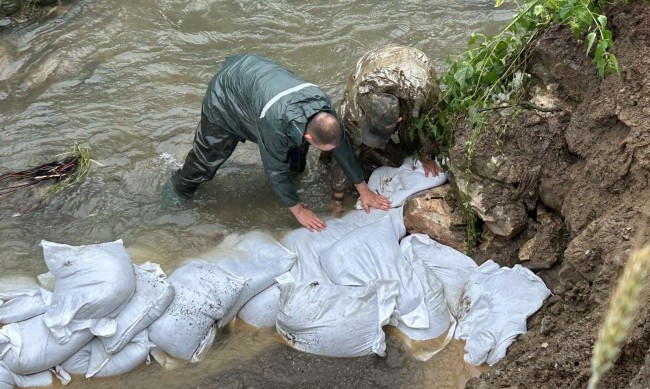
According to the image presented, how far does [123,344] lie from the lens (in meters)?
3.02

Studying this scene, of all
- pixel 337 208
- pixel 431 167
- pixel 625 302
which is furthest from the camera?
pixel 337 208

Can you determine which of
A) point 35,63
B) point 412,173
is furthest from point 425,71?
point 35,63

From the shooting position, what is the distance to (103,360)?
119 inches

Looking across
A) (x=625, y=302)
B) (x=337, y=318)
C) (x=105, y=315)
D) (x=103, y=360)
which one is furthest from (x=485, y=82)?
(x=625, y=302)

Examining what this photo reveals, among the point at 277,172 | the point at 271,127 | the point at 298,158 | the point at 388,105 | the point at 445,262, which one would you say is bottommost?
the point at 445,262

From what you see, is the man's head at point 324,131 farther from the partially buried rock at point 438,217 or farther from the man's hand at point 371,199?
the partially buried rock at point 438,217

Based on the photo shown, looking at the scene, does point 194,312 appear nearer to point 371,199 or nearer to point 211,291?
point 211,291

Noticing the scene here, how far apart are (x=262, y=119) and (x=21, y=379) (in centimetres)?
171

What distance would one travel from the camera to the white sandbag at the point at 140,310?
118 inches

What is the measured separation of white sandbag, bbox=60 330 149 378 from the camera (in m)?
3.02

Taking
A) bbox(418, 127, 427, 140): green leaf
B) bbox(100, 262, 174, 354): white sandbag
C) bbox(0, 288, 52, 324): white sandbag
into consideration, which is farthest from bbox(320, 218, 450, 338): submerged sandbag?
bbox(0, 288, 52, 324): white sandbag

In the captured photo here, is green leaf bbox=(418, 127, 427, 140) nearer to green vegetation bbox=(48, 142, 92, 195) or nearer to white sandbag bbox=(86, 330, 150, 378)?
white sandbag bbox=(86, 330, 150, 378)

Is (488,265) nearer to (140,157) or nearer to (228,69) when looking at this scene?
(228,69)

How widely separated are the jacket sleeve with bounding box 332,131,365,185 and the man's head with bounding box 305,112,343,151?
9.5 inches
